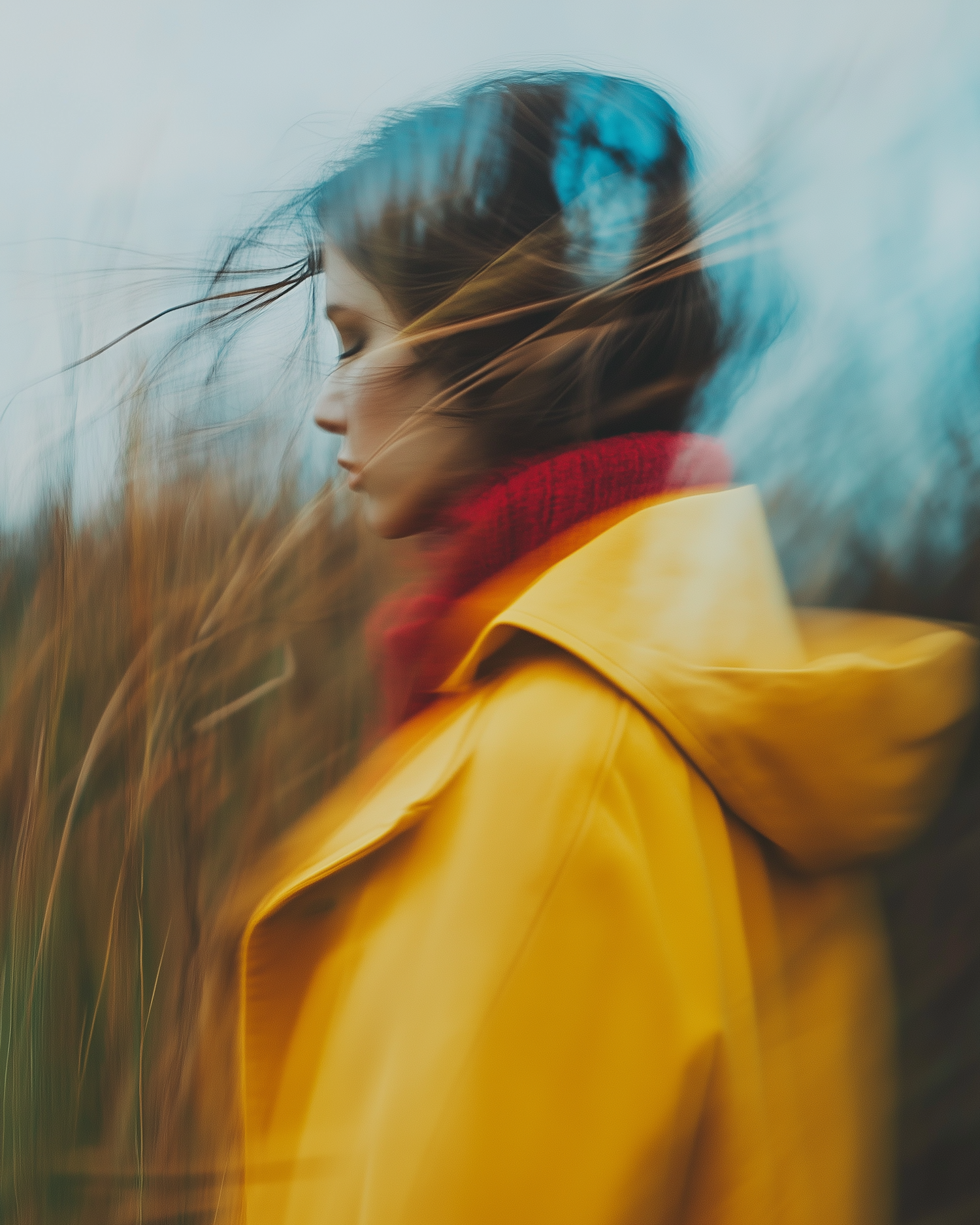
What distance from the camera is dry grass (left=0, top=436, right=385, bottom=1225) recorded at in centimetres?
48

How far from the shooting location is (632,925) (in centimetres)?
38

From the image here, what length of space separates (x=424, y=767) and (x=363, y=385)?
0.22 metres

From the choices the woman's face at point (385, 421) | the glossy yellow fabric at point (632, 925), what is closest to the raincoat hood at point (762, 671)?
the glossy yellow fabric at point (632, 925)

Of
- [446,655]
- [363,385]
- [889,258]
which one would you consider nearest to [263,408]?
[363,385]

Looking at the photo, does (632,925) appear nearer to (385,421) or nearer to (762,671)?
(762,671)

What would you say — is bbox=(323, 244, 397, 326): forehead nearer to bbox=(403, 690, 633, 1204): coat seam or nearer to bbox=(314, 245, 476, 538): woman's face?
bbox=(314, 245, 476, 538): woman's face

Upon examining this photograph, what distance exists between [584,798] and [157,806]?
269 mm

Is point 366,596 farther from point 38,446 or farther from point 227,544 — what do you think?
point 38,446

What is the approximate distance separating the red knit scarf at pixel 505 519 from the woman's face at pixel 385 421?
0.07ft

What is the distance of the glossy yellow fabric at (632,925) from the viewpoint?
1.07 ft

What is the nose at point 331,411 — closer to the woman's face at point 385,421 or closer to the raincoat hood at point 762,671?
the woman's face at point 385,421

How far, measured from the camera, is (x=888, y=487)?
33 cm

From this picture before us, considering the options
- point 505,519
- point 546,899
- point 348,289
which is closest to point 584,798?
point 546,899

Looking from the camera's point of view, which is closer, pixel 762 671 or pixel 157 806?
pixel 762 671
